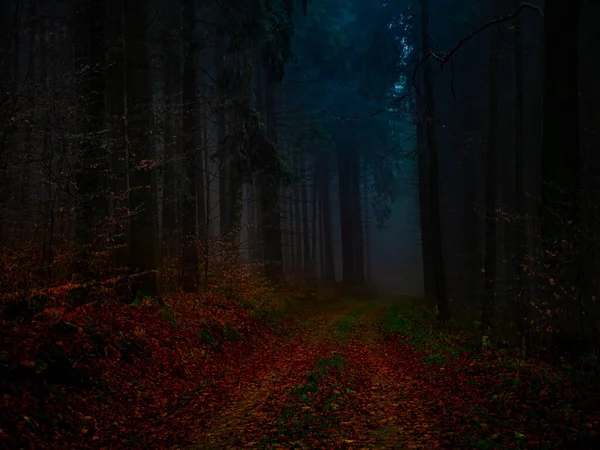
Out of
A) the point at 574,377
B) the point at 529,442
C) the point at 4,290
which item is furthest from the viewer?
the point at 4,290

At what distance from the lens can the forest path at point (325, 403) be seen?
16.7ft

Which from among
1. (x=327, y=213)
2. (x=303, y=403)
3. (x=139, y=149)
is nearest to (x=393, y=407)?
(x=303, y=403)

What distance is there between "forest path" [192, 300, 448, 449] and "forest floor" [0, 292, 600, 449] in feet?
0.06

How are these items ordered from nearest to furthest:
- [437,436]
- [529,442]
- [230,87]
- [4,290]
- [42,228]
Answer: [529,442], [437,436], [4,290], [42,228], [230,87]

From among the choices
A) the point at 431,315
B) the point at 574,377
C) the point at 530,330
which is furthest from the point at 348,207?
the point at 574,377

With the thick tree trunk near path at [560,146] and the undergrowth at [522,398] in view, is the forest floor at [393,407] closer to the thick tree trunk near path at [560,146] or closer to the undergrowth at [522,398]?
the undergrowth at [522,398]

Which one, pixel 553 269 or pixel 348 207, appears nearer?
pixel 553 269

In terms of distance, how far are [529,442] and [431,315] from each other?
1132 cm

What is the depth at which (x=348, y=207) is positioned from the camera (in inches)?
1124

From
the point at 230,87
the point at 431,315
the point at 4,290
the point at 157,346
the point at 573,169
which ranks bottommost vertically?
the point at 431,315

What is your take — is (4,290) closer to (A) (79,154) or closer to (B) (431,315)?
(A) (79,154)

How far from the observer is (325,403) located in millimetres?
6398

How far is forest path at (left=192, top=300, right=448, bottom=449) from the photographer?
5.10 meters

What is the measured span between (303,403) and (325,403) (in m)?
0.32
